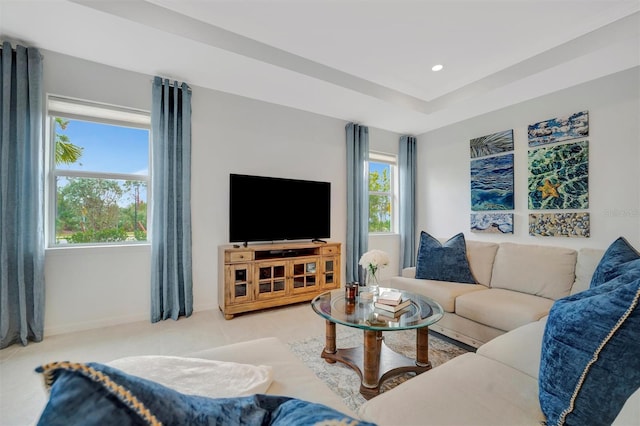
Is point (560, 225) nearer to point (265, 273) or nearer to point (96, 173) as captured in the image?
point (265, 273)

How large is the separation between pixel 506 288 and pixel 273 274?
7.89 ft

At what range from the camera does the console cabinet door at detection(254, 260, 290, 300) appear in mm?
3137

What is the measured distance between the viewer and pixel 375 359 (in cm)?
173

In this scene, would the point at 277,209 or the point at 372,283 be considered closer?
the point at 372,283

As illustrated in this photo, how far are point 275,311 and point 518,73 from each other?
3750mm

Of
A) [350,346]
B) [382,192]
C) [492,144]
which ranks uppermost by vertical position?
[492,144]

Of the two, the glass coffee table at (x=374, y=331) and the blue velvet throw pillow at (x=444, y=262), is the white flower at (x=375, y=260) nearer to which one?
the glass coffee table at (x=374, y=331)

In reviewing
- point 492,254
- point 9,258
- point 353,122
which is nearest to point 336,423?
point 492,254

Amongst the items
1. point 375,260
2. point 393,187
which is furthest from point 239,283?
point 393,187

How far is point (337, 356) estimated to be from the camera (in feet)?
6.76

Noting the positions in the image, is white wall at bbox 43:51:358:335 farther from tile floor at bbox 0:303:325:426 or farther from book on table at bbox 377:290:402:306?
book on table at bbox 377:290:402:306

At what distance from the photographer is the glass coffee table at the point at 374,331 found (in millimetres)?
A: 1715

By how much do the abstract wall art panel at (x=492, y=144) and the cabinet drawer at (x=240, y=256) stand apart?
11.2 ft

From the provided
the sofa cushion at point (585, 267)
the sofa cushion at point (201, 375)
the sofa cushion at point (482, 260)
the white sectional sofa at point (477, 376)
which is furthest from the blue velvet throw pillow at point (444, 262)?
the sofa cushion at point (201, 375)
